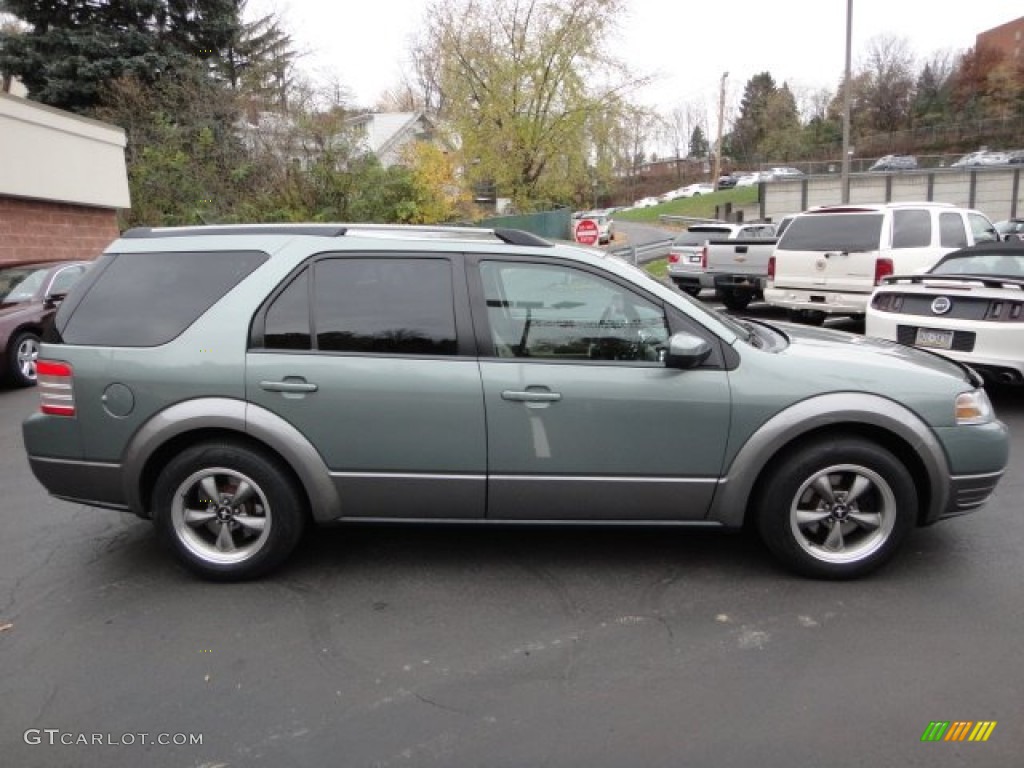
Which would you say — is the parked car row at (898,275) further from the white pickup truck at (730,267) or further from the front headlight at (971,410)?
the front headlight at (971,410)

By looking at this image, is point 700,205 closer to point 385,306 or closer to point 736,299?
point 736,299

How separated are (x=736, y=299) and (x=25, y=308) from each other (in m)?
11.2

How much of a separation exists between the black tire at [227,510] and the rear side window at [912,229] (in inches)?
358

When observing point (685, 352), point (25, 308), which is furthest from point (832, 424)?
point (25, 308)

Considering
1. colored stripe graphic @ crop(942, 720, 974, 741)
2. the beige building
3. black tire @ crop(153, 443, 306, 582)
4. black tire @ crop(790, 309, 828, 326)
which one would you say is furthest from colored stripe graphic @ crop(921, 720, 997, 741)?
the beige building

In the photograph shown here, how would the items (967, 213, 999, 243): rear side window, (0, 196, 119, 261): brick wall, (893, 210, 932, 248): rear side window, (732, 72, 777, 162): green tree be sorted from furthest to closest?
1. (732, 72, 777, 162): green tree
2. (0, 196, 119, 261): brick wall
3. (967, 213, 999, 243): rear side window
4. (893, 210, 932, 248): rear side window

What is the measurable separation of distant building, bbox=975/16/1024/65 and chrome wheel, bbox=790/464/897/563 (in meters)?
90.9

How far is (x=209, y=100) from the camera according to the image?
21.2 m

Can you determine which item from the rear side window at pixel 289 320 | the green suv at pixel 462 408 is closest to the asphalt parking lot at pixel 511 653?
the green suv at pixel 462 408

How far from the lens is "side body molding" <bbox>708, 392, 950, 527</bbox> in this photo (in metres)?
3.49

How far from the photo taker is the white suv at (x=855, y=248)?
9.86 m

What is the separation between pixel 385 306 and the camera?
12.0ft

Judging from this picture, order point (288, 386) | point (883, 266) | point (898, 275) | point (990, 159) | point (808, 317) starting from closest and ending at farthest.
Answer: point (288, 386) < point (898, 275) < point (883, 266) < point (808, 317) < point (990, 159)

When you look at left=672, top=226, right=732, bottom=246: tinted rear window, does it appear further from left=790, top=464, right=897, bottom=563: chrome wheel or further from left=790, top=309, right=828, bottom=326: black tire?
left=790, top=464, right=897, bottom=563: chrome wheel
